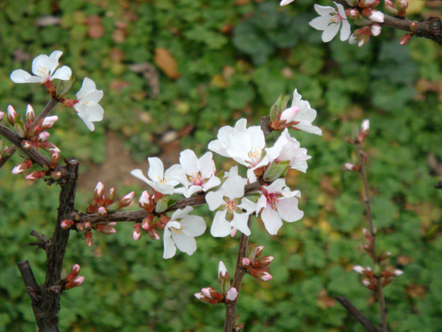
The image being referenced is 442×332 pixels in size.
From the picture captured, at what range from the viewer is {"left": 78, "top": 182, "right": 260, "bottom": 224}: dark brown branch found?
1040 millimetres

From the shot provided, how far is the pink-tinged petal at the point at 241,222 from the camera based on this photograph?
1004mm

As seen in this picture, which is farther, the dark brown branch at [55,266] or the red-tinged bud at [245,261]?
the dark brown branch at [55,266]

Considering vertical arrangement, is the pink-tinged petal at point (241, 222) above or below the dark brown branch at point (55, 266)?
above

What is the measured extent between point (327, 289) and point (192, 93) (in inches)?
70.4

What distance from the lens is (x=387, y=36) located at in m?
3.36

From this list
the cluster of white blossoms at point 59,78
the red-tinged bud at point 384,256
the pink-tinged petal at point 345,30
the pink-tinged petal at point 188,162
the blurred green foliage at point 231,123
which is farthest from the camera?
the blurred green foliage at point 231,123

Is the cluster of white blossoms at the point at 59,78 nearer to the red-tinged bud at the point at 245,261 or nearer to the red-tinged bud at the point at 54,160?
the red-tinged bud at the point at 54,160

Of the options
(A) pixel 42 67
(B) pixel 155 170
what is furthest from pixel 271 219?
(A) pixel 42 67

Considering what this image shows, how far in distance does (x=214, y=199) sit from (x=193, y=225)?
189 millimetres

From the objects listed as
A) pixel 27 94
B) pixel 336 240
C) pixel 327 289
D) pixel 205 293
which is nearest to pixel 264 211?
pixel 205 293

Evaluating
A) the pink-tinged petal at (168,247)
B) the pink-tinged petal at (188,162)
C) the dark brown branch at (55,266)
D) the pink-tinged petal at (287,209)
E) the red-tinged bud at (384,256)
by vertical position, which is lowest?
the red-tinged bud at (384,256)

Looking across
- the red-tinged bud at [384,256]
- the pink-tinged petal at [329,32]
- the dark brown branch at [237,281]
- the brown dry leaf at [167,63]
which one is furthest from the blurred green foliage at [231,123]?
the dark brown branch at [237,281]

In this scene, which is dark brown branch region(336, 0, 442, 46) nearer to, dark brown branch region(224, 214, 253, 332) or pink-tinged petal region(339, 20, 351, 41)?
pink-tinged petal region(339, 20, 351, 41)

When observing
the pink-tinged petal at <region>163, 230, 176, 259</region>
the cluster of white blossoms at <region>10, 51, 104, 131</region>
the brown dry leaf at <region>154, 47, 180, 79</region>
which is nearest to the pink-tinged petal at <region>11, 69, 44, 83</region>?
the cluster of white blossoms at <region>10, 51, 104, 131</region>
